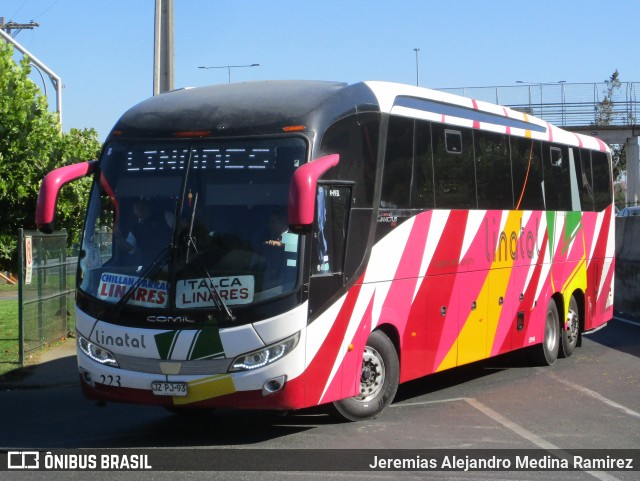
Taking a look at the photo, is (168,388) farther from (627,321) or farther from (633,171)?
(633,171)

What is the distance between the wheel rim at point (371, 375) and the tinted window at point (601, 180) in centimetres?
750

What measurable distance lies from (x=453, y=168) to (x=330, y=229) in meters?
3.02

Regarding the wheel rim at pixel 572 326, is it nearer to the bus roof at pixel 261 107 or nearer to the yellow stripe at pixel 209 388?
the bus roof at pixel 261 107

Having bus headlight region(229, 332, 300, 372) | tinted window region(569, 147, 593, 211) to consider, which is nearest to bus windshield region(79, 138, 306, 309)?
bus headlight region(229, 332, 300, 372)

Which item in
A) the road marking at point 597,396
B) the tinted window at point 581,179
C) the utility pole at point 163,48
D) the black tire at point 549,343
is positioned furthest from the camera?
the utility pole at point 163,48

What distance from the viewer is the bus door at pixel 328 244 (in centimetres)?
920

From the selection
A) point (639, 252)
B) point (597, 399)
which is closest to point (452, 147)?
point (597, 399)

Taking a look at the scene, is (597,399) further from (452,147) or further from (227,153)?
(227,153)

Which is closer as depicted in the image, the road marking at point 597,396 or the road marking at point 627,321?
the road marking at point 597,396


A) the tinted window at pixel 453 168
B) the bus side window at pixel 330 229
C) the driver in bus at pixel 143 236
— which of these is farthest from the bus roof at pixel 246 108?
the tinted window at pixel 453 168

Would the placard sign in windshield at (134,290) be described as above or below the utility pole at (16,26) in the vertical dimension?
below

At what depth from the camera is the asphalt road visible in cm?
902

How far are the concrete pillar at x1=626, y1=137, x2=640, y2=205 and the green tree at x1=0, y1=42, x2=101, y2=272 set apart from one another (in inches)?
1625

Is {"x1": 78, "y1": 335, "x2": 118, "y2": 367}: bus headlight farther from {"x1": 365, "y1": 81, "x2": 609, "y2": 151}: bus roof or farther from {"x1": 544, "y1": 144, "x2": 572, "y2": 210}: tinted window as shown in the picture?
{"x1": 544, "y1": 144, "x2": 572, "y2": 210}: tinted window
